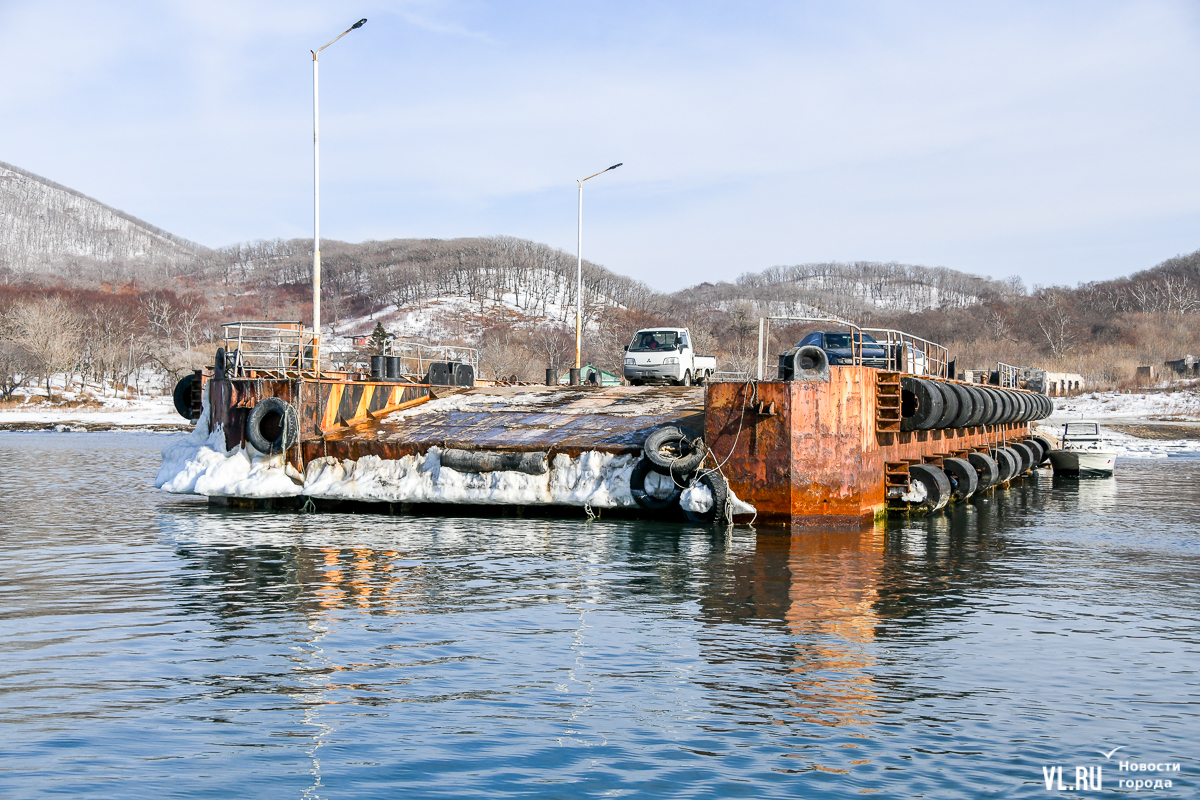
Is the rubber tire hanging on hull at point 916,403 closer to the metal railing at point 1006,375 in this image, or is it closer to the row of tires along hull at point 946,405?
the row of tires along hull at point 946,405

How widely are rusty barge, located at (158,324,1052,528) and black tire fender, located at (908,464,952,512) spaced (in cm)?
3

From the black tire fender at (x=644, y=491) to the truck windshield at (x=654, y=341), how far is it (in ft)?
44.1

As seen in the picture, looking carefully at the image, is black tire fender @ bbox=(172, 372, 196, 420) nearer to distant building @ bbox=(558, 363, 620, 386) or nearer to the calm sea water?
the calm sea water

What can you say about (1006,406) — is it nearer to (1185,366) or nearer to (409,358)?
(409,358)

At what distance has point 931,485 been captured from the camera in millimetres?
22203

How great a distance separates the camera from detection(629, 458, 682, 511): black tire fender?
19.4 metres

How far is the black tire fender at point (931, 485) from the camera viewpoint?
2217cm

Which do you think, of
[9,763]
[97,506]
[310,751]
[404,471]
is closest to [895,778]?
[310,751]

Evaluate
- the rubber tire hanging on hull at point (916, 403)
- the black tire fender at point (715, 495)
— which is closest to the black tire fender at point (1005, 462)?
the rubber tire hanging on hull at point (916, 403)

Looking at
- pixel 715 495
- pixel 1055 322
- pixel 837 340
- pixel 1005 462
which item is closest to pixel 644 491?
pixel 715 495

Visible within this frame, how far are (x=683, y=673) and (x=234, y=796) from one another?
4137mm

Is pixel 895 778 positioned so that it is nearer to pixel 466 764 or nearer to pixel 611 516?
pixel 466 764

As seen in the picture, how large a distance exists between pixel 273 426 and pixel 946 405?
14.9 meters

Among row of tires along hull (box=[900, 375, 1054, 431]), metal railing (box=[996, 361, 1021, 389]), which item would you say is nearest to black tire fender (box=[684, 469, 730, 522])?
row of tires along hull (box=[900, 375, 1054, 431])
